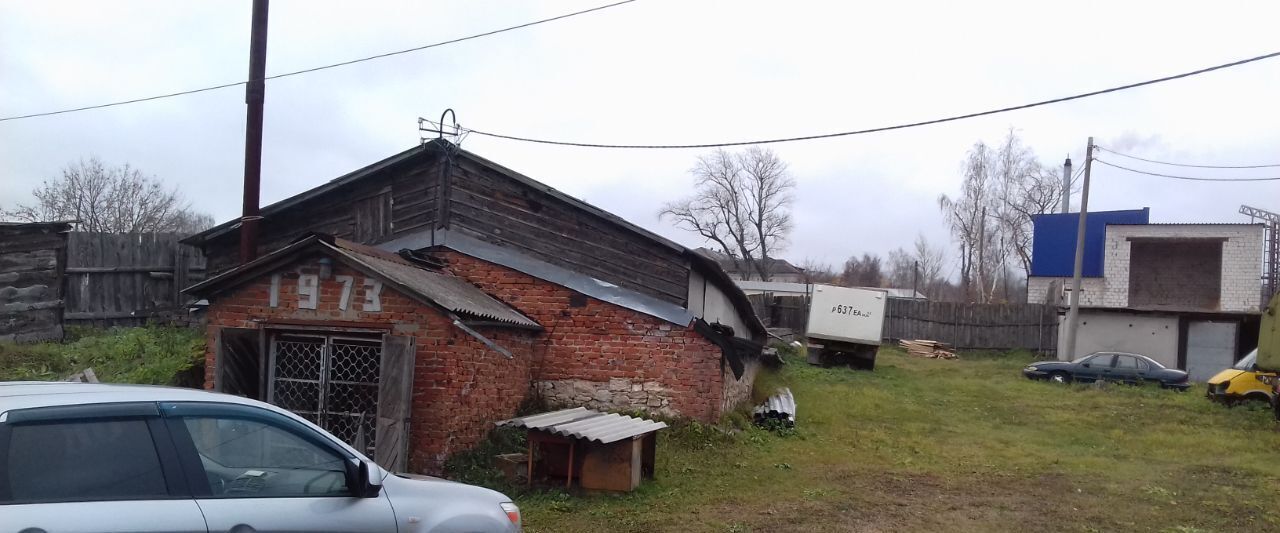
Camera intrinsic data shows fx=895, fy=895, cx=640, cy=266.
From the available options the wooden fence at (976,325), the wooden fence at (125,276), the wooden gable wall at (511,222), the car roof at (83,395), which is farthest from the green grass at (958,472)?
the wooden fence at (976,325)

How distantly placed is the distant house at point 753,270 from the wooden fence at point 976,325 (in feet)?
48.3

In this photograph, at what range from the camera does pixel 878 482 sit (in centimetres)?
1044

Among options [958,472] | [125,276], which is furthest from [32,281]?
[958,472]

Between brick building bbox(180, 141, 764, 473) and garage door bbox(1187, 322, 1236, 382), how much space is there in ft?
61.0

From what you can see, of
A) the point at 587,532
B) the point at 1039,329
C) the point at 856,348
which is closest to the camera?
the point at 587,532

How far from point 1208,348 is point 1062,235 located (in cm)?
1019

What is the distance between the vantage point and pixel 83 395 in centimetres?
379

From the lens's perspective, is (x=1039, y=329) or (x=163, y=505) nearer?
(x=163, y=505)

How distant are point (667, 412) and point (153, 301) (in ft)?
34.2

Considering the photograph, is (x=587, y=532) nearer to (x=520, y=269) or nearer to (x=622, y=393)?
(x=622, y=393)

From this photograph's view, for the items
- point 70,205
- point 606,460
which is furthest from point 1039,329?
point 70,205

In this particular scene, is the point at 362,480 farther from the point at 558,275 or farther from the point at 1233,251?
the point at 1233,251

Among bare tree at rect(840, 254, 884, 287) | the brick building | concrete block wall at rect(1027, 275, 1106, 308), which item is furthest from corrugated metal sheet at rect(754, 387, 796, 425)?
bare tree at rect(840, 254, 884, 287)

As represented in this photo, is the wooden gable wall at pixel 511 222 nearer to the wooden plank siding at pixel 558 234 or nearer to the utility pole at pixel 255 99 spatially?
the wooden plank siding at pixel 558 234
